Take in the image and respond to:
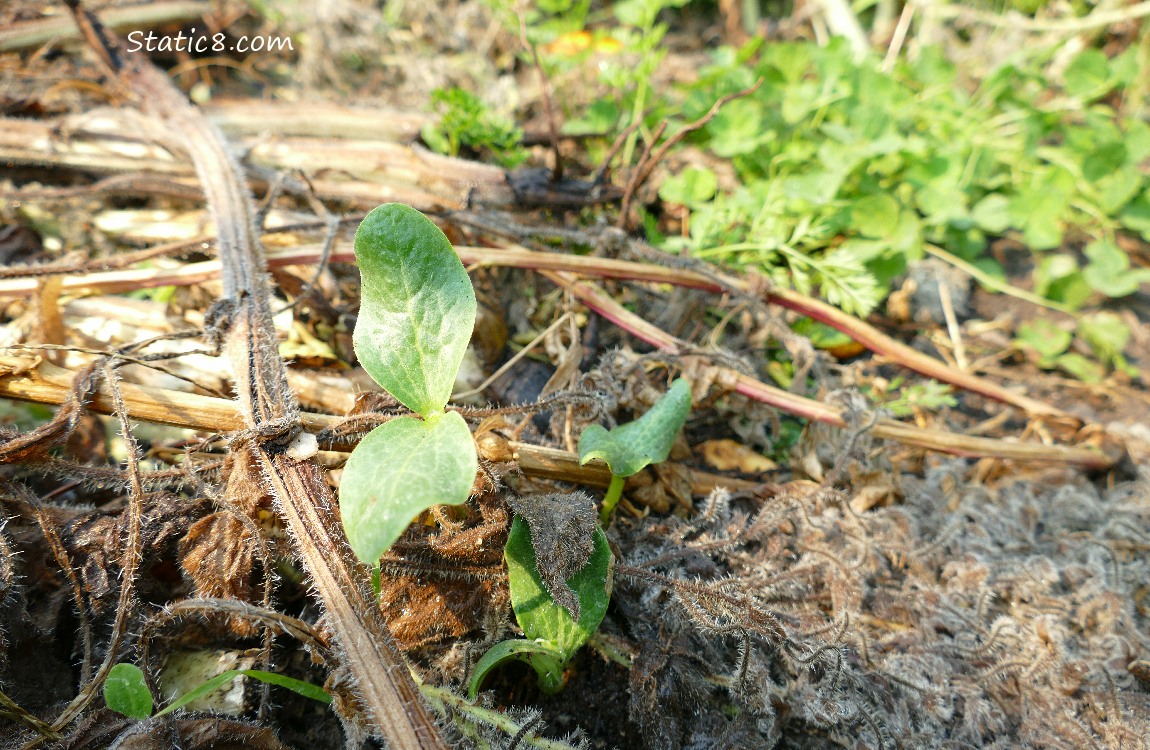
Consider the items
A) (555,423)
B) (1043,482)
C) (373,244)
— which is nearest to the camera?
(373,244)

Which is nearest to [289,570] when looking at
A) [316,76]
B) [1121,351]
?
[316,76]

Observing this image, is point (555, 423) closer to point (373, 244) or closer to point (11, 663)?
point (373, 244)

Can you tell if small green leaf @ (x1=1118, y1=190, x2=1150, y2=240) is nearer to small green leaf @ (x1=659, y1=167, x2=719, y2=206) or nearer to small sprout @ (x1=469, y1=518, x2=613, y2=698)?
small green leaf @ (x1=659, y1=167, x2=719, y2=206)

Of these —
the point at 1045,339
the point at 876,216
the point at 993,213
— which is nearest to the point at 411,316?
the point at 876,216

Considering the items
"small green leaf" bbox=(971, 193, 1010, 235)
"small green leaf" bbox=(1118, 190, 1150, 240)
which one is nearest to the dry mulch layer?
"small green leaf" bbox=(971, 193, 1010, 235)

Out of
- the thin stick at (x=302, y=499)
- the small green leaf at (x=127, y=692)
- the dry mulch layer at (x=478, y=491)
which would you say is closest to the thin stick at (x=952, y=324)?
the dry mulch layer at (x=478, y=491)

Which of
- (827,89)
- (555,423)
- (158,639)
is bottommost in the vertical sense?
(158,639)

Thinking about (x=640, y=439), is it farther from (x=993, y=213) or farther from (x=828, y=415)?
(x=993, y=213)
